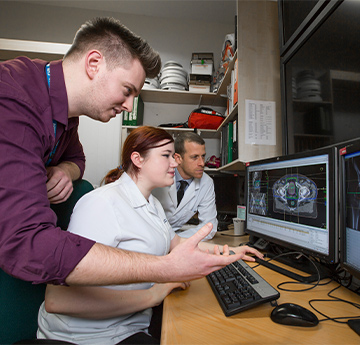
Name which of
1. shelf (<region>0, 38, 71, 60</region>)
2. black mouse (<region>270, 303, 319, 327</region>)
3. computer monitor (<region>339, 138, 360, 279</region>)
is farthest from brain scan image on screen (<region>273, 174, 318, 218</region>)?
shelf (<region>0, 38, 71, 60</region>)

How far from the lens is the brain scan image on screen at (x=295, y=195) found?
2.83 ft

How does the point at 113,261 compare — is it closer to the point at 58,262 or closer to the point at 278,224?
the point at 58,262

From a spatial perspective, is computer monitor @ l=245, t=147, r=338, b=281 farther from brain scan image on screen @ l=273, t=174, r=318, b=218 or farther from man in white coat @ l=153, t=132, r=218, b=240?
man in white coat @ l=153, t=132, r=218, b=240

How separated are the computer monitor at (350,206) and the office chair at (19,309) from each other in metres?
0.76

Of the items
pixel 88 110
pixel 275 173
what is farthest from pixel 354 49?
pixel 88 110

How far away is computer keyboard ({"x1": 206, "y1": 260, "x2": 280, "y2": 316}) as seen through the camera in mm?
615

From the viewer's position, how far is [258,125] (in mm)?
1623

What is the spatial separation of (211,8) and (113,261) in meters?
3.16

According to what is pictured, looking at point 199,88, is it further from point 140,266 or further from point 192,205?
point 140,266

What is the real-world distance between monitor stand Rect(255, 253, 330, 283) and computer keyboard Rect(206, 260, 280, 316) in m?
0.17

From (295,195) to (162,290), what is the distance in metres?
0.61

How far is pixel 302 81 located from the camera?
1319 millimetres

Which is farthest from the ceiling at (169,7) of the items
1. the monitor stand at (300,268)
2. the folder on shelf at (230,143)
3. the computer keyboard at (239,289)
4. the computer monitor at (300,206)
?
the computer keyboard at (239,289)

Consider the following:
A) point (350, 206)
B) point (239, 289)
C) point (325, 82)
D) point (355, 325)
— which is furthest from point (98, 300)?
point (325, 82)
